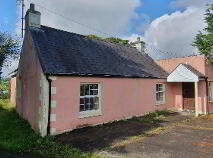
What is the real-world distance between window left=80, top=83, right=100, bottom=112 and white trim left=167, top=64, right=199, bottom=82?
8.00 metres

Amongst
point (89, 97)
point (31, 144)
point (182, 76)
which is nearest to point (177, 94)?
point (182, 76)

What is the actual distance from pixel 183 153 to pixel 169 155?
0.62m

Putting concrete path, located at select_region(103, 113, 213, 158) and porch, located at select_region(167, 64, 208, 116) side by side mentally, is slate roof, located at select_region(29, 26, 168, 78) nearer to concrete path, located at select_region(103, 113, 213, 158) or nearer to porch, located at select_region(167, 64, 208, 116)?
porch, located at select_region(167, 64, 208, 116)

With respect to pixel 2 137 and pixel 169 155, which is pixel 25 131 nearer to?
pixel 2 137

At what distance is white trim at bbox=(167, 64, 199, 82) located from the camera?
1591cm

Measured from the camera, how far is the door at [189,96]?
59.1 ft

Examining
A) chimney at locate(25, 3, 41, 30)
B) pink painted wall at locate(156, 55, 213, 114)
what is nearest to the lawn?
pink painted wall at locate(156, 55, 213, 114)

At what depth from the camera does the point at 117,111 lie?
13.5 m

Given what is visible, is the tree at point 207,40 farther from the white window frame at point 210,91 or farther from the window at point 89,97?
the window at point 89,97

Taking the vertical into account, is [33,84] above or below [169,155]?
above

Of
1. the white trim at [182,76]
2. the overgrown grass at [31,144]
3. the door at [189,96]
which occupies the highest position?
the white trim at [182,76]

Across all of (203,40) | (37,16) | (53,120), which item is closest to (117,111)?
(53,120)

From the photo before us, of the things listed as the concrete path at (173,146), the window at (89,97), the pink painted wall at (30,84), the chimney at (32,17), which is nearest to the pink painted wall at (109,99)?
the window at (89,97)

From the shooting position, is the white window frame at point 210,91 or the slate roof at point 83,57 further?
the white window frame at point 210,91
